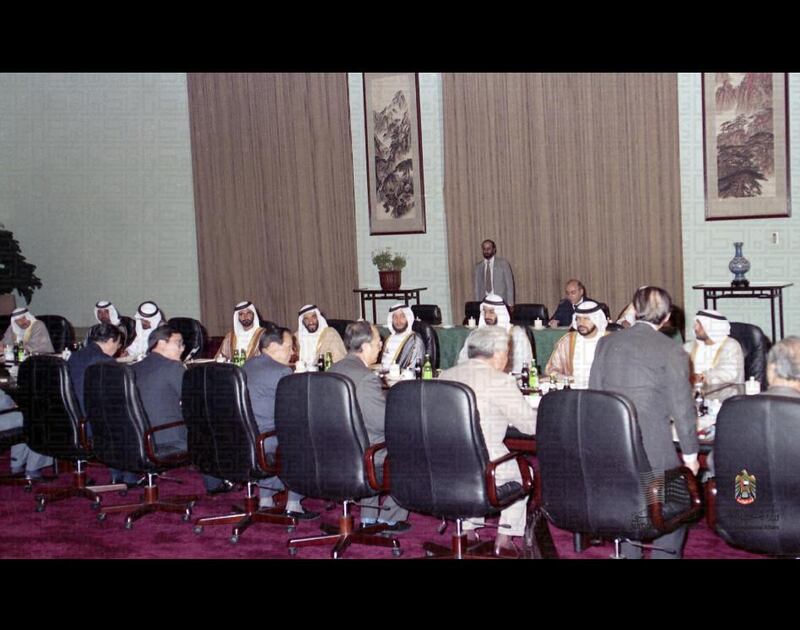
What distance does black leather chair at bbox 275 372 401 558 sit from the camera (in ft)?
14.3

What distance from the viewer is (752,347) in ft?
19.9

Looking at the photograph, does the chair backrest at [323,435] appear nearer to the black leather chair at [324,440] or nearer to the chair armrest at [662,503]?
the black leather chair at [324,440]

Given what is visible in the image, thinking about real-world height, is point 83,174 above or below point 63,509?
above

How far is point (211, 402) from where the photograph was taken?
489cm

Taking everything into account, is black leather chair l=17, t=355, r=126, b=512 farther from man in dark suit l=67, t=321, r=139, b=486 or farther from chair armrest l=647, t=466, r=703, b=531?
chair armrest l=647, t=466, r=703, b=531

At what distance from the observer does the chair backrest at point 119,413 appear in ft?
17.0

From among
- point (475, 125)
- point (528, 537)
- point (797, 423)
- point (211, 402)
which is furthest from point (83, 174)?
point (797, 423)

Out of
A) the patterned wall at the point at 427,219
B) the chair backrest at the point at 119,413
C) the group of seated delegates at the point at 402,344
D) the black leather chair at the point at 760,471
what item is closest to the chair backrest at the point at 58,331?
the group of seated delegates at the point at 402,344

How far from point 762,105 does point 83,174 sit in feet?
33.3

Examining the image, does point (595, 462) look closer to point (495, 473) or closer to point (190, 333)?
point (495, 473)

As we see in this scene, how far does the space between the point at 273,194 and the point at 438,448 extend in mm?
10399

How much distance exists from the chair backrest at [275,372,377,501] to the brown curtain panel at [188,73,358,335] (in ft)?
29.4
